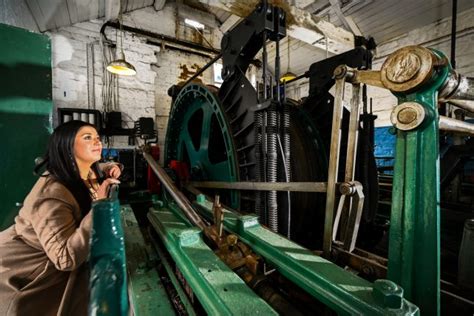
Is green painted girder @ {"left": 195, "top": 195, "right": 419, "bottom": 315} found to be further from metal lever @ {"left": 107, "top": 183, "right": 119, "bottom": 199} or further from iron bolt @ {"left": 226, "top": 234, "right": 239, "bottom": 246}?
metal lever @ {"left": 107, "top": 183, "right": 119, "bottom": 199}

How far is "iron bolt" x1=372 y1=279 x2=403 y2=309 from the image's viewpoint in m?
0.73

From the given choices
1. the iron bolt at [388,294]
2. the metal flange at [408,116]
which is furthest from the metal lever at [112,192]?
the metal flange at [408,116]

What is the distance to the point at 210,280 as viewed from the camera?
1.00 m

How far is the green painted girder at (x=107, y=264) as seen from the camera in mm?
528

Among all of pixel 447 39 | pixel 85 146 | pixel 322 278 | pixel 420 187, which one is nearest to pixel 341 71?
pixel 420 187

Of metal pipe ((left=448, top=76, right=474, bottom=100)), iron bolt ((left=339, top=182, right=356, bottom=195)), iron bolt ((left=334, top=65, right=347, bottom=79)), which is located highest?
iron bolt ((left=334, top=65, right=347, bottom=79))

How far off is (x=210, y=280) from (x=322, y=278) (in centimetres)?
46

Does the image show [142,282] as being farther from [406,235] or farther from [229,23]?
[229,23]

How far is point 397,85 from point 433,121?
182 millimetres

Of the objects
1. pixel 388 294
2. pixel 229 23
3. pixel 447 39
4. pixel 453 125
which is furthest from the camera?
pixel 229 23

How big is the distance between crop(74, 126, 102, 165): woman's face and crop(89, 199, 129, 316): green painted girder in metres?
1.09

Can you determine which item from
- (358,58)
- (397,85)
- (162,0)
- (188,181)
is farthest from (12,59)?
(162,0)

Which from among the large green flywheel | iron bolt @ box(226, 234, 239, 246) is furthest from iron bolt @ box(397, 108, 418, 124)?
the large green flywheel

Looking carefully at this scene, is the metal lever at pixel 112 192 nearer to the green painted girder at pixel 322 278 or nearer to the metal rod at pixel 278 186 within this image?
the green painted girder at pixel 322 278
